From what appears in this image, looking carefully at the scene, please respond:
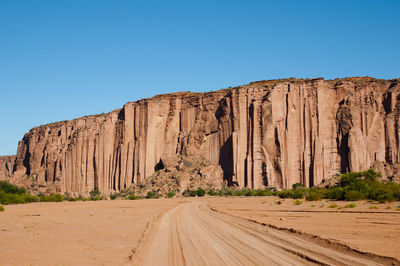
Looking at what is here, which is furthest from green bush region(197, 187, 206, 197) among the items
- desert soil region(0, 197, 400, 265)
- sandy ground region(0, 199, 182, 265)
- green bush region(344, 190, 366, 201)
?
desert soil region(0, 197, 400, 265)

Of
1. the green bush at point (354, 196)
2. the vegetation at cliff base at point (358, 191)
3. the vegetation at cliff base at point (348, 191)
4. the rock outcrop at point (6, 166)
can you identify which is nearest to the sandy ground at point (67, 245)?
the vegetation at cliff base at point (348, 191)

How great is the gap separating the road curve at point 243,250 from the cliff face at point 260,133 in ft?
167

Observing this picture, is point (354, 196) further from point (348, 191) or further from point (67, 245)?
point (67, 245)

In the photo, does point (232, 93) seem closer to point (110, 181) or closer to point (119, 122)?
point (119, 122)

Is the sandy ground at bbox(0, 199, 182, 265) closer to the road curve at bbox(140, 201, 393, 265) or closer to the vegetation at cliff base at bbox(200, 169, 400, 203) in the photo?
the road curve at bbox(140, 201, 393, 265)

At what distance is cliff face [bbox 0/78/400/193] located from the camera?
2544 inches

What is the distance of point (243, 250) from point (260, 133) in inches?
2279

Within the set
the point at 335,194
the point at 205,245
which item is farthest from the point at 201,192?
the point at 205,245

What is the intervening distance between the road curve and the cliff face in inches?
2006

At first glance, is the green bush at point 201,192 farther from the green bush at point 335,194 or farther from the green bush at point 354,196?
the green bush at point 354,196

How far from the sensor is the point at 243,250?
11500 millimetres

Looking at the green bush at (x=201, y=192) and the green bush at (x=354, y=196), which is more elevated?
the green bush at (x=354, y=196)

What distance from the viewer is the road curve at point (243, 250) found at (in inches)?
388

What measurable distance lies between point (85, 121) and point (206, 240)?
3485 inches
